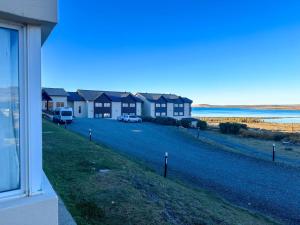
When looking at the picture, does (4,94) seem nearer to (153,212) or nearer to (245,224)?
(153,212)

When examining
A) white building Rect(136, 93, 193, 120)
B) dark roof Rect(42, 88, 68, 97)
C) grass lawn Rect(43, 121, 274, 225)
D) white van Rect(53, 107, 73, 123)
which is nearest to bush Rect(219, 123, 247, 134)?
white van Rect(53, 107, 73, 123)

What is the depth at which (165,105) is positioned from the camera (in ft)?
226

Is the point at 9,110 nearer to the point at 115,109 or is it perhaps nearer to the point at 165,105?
the point at 115,109

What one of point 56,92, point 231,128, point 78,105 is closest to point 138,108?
point 78,105

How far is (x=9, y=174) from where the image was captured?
2479 mm

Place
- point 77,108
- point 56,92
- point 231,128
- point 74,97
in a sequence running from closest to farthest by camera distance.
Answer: point 231,128
point 56,92
point 77,108
point 74,97

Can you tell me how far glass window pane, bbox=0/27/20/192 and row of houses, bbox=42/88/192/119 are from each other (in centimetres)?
5012

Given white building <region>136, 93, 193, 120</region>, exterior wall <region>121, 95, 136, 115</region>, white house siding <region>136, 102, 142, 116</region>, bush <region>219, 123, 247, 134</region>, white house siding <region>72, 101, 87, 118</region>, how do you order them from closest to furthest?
bush <region>219, 123, 247, 134</region> < white house siding <region>72, 101, 87, 118</region> < exterior wall <region>121, 95, 136, 115</region> < white house siding <region>136, 102, 142, 116</region> < white building <region>136, 93, 193, 120</region>

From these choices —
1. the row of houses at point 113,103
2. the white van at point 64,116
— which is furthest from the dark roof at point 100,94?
the white van at point 64,116

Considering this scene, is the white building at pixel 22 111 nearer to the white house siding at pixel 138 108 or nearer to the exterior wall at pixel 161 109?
the white house siding at pixel 138 108

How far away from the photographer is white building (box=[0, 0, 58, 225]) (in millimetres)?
2424

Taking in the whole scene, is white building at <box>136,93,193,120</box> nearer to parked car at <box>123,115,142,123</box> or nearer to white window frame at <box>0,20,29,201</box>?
parked car at <box>123,115,142,123</box>

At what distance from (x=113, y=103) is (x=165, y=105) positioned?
1385 cm

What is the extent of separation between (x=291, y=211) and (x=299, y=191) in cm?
268
